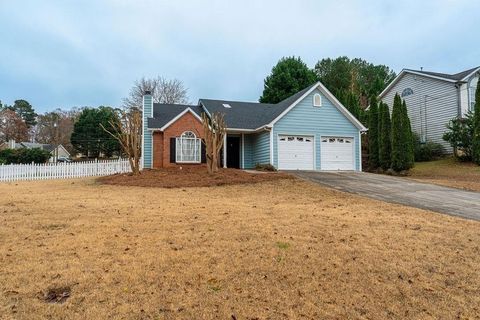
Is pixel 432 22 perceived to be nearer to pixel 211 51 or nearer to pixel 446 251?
pixel 211 51

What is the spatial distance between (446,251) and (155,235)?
4.46 meters

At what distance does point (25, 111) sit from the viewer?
64875 millimetres

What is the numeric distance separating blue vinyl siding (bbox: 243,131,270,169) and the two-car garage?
744mm

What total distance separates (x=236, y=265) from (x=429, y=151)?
23932 mm

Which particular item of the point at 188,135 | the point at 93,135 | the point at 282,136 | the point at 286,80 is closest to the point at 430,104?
the point at 282,136

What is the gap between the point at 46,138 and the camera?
61094 mm

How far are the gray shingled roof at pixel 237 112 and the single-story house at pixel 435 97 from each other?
1110 centimetres

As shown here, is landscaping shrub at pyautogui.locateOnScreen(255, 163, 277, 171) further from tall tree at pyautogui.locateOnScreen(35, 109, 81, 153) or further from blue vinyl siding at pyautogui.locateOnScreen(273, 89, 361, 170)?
tall tree at pyautogui.locateOnScreen(35, 109, 81, 153)

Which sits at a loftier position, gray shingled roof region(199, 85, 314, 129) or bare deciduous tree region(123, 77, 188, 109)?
bare deciduous tree region(123, 77, 188, 109)

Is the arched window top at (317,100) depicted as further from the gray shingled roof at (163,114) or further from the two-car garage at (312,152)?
the gray shingled roof at (163,114)

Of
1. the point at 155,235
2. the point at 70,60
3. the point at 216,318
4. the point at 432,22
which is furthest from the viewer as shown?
the point at 70,60

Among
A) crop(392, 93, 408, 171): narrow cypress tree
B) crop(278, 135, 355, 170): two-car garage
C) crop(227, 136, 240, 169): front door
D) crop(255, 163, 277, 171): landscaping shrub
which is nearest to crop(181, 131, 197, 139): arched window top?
crop(227, 136, 240, 169): front door

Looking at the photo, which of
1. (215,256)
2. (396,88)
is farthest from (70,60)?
(396,88)

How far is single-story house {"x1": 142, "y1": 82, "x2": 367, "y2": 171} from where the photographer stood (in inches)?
759
